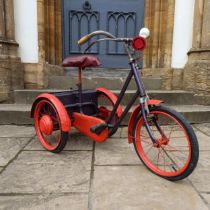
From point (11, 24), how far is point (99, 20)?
5.42 ft

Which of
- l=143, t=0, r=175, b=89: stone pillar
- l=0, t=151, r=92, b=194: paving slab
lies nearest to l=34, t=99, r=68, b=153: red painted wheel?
l=0, t=151, r=92, b=194: paving slab

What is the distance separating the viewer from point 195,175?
2.08 metres

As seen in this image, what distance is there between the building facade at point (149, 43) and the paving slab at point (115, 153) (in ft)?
6.54

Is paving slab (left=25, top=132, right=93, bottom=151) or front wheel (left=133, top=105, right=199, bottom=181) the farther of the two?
paving slab (left=25, top=132, right=93, bottom=151)

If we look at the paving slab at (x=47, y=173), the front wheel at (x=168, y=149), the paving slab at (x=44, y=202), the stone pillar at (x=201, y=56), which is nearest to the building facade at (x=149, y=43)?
the stone pillar at (x=201, y=56)

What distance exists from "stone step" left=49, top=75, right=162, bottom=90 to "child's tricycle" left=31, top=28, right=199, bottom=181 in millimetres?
1239

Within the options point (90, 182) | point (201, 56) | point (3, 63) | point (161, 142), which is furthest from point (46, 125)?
point (201, 56)

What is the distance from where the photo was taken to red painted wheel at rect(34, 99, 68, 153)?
2.55 metres

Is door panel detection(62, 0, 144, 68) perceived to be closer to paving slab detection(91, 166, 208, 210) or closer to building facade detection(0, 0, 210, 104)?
building facade detection(0, 0, 210, 104)

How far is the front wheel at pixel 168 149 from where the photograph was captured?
1881 millimetres

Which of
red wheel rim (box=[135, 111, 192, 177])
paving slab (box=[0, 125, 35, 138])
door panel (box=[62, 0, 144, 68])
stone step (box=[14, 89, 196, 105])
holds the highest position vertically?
door panel (box=[62, 0, 144, 68])

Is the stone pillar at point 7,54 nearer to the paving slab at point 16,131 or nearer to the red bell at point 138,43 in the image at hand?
the paving slab at point 16,131

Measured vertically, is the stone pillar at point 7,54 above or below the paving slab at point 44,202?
above

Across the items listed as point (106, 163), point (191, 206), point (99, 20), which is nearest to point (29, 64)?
point (99, 20)
